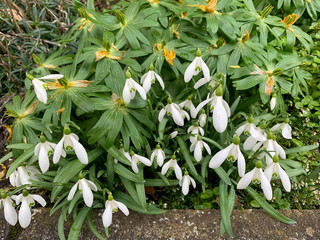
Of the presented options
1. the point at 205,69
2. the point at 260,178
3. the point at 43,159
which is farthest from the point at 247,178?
the point at 43,159

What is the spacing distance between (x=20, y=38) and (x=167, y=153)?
6.34 feet

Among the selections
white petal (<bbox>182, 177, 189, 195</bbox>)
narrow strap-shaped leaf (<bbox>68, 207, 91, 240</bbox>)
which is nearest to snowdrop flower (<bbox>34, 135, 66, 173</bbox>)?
narrow strap-shaped leaf (<bbox>68, 207, 91, 240</bbox>)

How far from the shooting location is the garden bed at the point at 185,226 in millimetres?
1755

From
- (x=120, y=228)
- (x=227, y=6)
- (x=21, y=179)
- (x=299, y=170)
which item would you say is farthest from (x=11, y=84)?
(x=299, y=170)

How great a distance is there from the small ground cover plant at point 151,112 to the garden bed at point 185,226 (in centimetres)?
6

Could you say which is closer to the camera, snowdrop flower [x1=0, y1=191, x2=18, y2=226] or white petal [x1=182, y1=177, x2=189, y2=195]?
snowdrop flower [x1=0, y1=191, x2=18, y2=226]

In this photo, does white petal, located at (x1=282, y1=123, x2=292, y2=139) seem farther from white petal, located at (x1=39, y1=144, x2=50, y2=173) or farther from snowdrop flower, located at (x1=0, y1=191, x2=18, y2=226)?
snowdrop flower, located at (x1=0, y1=191, x2=18, y2=226)

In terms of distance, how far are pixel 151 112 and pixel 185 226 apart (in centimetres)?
71

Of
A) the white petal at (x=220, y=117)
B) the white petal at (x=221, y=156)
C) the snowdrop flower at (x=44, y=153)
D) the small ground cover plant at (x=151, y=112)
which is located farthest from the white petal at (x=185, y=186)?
the snowdrop flower at (x=44, y=153)

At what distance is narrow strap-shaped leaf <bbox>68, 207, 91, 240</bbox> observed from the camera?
1.70m

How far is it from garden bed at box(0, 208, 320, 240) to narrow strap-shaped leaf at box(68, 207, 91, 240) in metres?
0.07

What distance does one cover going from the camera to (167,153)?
202cm

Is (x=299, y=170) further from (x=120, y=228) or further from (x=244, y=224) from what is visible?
(x=120, y=228)

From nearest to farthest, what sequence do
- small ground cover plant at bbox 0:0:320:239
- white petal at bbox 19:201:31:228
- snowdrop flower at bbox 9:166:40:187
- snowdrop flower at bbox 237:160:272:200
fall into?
snowdrop flower at bbox 237:160:272:200, white petal at bbox 19:201:31:228, small ground cover plant at bbox 0:0:320:239, snowdrop flower at bbox 9:166:40:187
